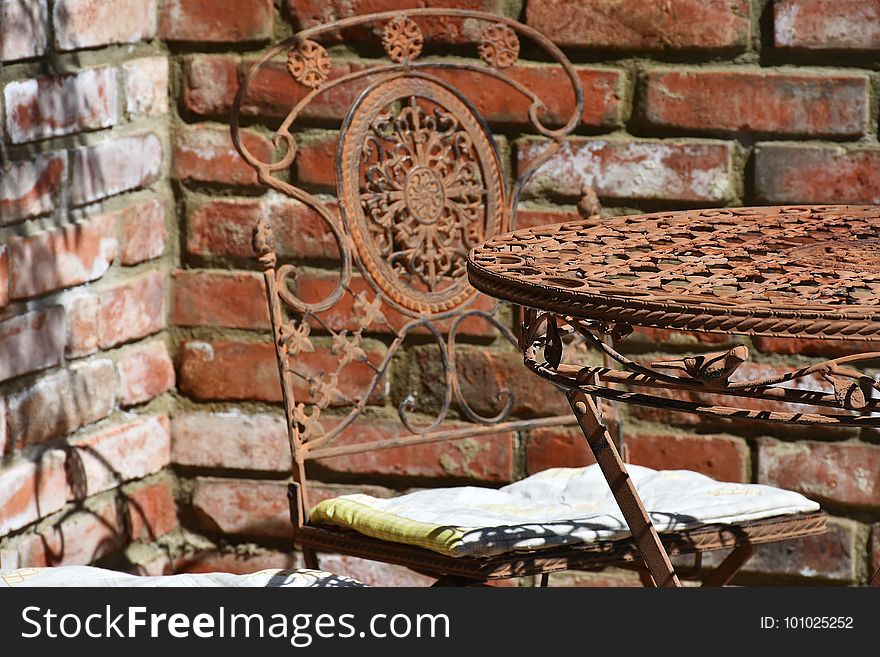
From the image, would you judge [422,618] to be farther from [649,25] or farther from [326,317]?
[649,25]

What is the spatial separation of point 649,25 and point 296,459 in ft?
3.04

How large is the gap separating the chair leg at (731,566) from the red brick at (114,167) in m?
1.15

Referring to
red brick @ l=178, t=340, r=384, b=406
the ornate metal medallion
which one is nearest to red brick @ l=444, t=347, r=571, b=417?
red brick @ l=178, t=340, r=384, b=406

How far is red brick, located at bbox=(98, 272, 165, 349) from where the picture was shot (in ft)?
7.93

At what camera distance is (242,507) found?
2658mm

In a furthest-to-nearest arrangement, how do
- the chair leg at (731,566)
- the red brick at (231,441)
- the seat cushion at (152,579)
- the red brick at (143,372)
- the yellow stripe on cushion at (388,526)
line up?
the red brick at (231,441)
the red brick at (143,372)
the chair leg at (731,566)
the yellow stripe on cushion at (388,526)
the seat cushion at (152,579)

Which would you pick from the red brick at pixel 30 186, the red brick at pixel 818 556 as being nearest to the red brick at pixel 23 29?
the red brick at pixel 30 186

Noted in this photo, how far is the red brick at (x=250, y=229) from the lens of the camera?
254cm

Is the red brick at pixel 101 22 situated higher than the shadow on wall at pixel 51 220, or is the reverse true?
the red brick at pixel 101 22

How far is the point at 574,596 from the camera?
64.7 inches

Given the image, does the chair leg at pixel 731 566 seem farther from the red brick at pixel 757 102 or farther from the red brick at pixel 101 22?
the red brick at pixel 101 22

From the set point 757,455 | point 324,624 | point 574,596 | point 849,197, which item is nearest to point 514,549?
point 574,596

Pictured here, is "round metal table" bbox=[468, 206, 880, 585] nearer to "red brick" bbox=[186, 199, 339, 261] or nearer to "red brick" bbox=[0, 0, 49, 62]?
"red brick" bbox=[186, 199, 339, 261]

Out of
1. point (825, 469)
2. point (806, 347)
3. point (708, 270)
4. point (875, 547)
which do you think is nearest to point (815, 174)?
point (806, 347)
